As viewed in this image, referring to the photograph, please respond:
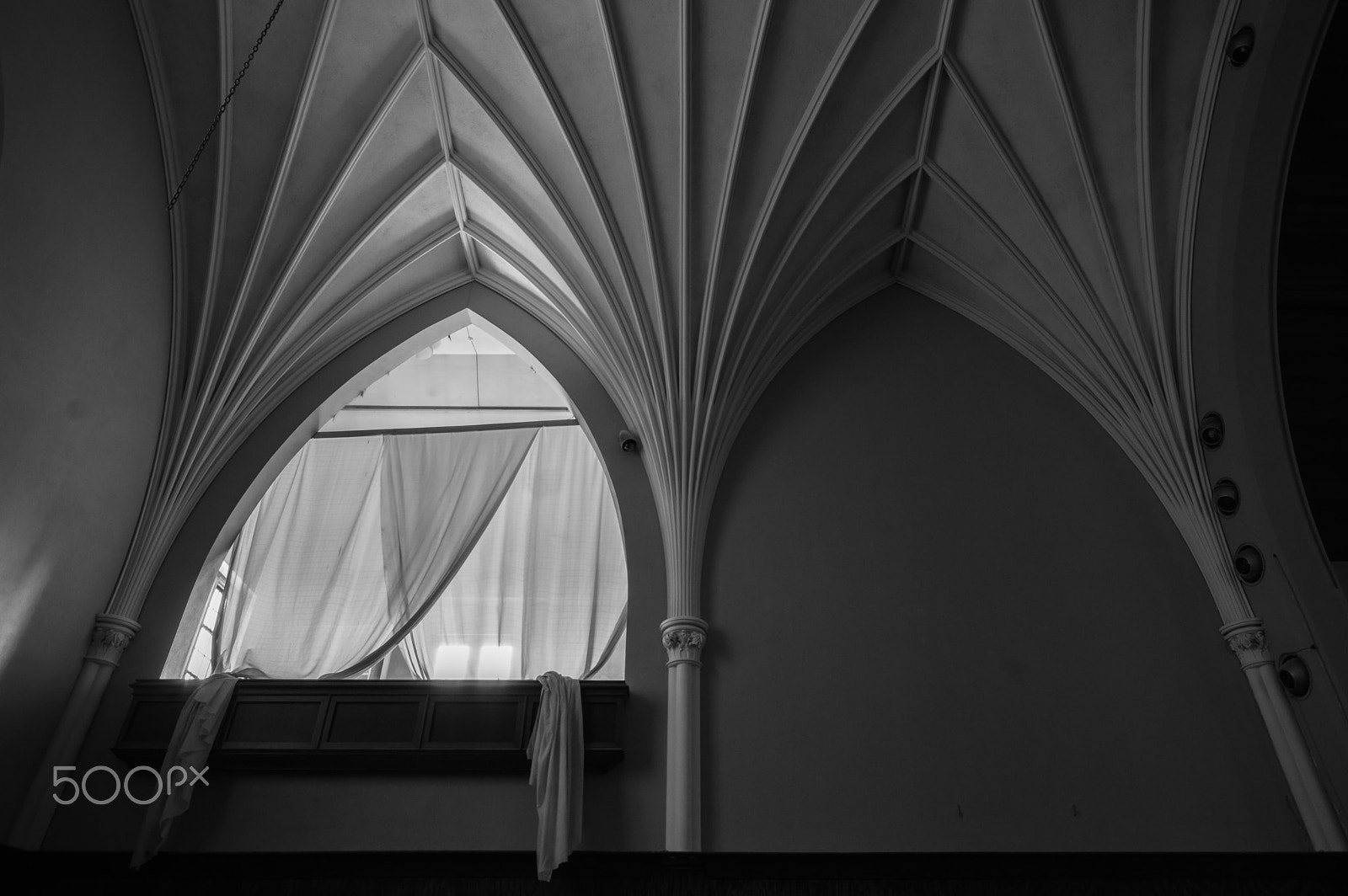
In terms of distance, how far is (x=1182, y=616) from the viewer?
9.24 m

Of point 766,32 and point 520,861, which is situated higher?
point 766,32

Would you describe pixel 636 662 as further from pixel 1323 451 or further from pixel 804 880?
pixel 1323 451

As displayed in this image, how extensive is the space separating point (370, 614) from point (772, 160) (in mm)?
6446

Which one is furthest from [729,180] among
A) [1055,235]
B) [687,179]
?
[1055,235]

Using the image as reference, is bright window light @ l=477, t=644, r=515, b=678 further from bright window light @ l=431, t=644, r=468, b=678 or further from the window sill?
the window sill

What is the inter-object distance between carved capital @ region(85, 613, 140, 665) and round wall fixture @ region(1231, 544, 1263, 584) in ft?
34.5

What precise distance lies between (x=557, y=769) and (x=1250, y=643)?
252 inches

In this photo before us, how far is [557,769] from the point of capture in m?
8.23

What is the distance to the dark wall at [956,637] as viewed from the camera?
27.2ft

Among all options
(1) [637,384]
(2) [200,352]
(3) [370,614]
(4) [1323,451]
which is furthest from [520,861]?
(4) [1323,451]

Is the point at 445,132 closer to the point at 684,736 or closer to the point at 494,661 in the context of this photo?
the point at 494,661

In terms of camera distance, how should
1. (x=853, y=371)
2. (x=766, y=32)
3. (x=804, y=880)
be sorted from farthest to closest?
(x=853, y=371) < (x=766, y=32) < (x=804, y=880)

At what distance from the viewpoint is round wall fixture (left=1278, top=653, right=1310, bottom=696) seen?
8.16m

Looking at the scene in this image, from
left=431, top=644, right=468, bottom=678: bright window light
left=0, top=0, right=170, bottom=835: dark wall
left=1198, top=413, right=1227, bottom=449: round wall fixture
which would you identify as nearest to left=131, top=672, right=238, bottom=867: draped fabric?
left=0, top=0, right=170, bottom=835: dark wall
